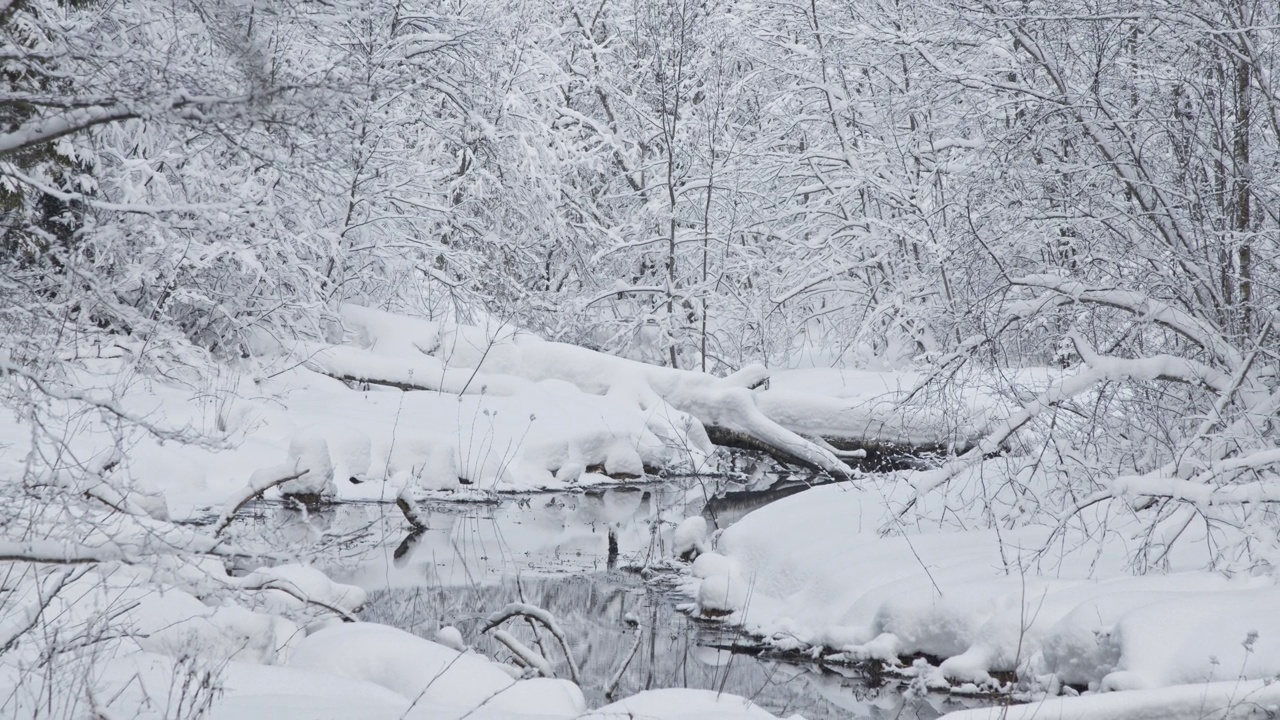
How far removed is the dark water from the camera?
5.83 meters

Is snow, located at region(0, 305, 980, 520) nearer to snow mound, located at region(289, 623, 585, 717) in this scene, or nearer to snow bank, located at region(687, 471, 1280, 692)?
snow bank, located at region(687, 471, 1280, 692)

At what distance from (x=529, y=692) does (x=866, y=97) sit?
13396 millimetres

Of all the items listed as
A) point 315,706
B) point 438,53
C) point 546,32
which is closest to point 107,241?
point 315,706

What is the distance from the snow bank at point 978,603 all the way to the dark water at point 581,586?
0.33 meters

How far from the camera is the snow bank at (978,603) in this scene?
194 inches

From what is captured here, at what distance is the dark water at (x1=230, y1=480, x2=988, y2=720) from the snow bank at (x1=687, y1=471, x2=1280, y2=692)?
0.33 m

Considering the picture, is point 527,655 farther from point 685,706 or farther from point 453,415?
point 453,415

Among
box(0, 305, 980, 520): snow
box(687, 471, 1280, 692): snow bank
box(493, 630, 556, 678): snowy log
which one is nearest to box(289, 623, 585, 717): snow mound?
box(493, 630, 556, 678): snowy log

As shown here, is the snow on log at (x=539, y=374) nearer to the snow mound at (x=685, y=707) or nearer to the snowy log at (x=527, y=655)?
the snowy log at (x=527, y=655)

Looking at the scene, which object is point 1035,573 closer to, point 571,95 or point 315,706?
point 315,706

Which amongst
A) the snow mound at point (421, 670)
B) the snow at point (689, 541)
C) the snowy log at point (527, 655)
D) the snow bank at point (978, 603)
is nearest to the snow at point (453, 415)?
the snow at point (689, 541)

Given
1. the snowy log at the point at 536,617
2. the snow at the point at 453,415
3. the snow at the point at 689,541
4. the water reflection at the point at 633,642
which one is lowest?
the water reflection at the point at 633,642

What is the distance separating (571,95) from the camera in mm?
20578

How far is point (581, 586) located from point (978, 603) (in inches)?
Answer: 110
